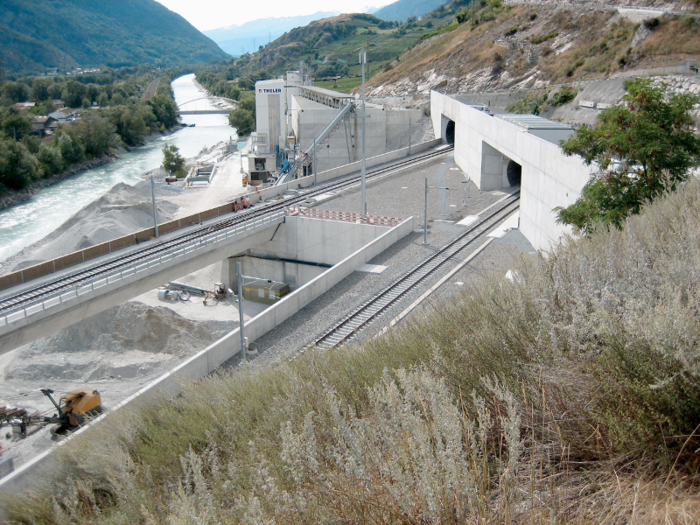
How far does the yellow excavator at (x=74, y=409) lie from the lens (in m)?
13.2

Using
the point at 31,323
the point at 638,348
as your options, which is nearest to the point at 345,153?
the point at 31,323

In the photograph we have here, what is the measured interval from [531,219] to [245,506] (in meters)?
18.9

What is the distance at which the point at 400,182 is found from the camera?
32125mm

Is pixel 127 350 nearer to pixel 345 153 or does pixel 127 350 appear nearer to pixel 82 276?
pixel 82 276

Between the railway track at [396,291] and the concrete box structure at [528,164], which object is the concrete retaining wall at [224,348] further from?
the concrete box structure at [528,164]

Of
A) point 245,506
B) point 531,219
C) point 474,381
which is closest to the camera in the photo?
point 245,506

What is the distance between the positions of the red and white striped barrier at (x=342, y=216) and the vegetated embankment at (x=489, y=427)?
17.0 m

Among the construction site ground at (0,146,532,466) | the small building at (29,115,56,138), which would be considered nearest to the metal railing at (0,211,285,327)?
the construction site ground at (0,146,532,466)

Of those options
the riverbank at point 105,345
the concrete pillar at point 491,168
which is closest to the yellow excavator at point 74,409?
the riverbank at point 105,345

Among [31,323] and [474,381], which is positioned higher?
[474,381]

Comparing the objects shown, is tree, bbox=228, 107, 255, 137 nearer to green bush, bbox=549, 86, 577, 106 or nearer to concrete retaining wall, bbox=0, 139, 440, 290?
concrete retaining wall, bbox=0, 139, 440, 290

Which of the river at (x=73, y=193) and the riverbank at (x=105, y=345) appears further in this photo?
the river at (x=73, y=193)

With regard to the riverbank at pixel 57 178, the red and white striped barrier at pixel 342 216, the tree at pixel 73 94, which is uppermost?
the tree at pixel 73 94

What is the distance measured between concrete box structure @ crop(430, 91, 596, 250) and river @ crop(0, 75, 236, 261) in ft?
92.1
